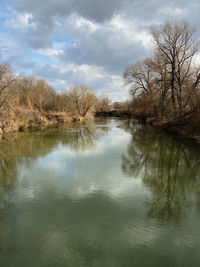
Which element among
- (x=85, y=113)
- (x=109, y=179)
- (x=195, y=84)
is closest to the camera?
(x=109, y=179)

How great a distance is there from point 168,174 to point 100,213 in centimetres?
387

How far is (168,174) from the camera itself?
278 inches

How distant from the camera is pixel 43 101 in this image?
29859 millimetres

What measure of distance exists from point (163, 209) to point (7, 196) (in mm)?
4402

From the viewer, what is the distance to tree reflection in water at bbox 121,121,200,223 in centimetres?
467

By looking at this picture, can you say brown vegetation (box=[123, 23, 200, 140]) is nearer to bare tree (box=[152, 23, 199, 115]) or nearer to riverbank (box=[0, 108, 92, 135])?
bare tree (box=[152, 23, 199, 115])

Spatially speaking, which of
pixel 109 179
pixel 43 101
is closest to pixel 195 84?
pixel 109 179

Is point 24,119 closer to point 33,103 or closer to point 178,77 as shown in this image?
point 33,103

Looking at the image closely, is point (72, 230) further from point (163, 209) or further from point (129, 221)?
point (163, 209)

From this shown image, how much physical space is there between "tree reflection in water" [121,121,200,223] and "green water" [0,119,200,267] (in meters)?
0.03

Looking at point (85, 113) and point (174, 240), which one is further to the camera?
point (85, 113)

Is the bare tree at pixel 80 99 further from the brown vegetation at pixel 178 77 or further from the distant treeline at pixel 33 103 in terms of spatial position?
the brown vegetation at pixel 178 77

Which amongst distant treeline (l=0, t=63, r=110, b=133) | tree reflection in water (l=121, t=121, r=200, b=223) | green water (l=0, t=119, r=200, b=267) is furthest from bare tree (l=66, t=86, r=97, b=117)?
green water (l=0, t=119, r=200, b=267)

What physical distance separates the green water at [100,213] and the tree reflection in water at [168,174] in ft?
0.09
